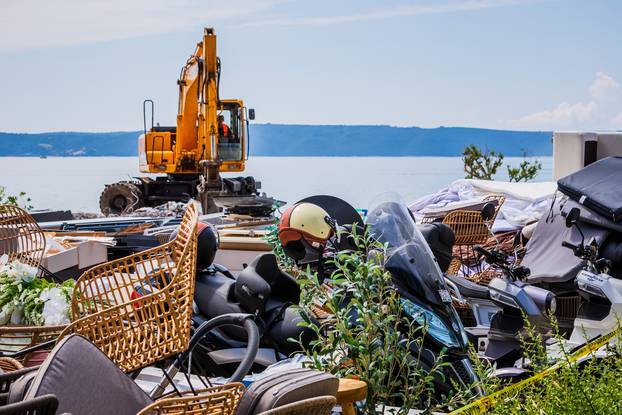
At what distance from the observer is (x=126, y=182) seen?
65.9 ft

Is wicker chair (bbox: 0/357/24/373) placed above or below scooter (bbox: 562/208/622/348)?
above

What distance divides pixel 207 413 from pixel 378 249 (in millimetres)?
1532

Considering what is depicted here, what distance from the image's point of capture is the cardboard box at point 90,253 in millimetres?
6508

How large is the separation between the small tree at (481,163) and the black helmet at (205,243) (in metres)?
13.4

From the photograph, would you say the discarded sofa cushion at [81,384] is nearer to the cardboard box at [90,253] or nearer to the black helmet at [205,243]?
the black helmet at [205,243]

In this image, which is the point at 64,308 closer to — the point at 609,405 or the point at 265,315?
the point at 265,315

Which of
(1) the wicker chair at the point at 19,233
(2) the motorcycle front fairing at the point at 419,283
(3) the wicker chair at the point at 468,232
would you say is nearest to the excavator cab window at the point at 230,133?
(3) the wicker chair at the point at 468,232

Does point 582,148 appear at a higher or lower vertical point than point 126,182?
higher

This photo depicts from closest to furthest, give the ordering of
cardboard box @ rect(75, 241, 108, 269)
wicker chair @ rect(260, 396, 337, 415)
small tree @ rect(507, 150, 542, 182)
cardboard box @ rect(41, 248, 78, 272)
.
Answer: wicker chair @ rect(260, 396, 337, 415) → cardboard box @ rect(41, 248, 78, 272) → cardboard box @ rect(75, 241, 108, 269) → small tree @ rect(507, 150, 542, 182)

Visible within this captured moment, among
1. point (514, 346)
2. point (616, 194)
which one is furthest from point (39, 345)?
point (616, 194)

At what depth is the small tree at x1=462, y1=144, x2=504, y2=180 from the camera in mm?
17438

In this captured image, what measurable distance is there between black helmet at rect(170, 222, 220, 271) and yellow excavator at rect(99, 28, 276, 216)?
1275 centimetres

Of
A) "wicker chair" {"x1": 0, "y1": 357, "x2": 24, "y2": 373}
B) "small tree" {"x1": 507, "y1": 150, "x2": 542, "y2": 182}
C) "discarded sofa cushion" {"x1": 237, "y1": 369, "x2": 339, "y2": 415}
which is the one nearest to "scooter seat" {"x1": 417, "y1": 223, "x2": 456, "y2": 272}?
"wicker chair" {"x1": 0, "y1": 357, "x2": 24, "y2": 373}

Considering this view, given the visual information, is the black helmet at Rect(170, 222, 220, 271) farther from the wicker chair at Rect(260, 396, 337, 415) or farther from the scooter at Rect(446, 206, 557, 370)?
the wicker chair at Rect(260, 396, 337, 415)
